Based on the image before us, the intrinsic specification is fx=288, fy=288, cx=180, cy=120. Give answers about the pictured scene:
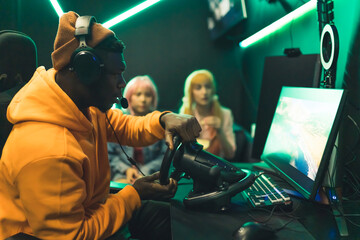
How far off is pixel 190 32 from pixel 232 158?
1.79 m

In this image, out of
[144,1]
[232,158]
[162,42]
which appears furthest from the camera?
[162,42]

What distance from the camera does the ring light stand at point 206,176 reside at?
3.02 ft

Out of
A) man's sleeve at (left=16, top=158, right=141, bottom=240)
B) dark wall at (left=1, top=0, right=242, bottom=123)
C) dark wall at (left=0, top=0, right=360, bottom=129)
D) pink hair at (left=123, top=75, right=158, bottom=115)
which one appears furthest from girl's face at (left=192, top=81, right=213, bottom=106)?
man's sleeve at (left=16, top=158, right=141, bottom=240)

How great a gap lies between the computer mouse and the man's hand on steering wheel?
1.14 feet

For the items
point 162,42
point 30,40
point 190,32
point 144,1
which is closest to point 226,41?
point 190,32

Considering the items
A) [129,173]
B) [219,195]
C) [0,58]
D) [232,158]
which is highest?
[0,58]

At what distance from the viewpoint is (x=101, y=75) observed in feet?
3.08

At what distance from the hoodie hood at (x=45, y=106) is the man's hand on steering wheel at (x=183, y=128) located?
32 centimetres

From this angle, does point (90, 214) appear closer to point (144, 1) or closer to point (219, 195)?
point (219, 195)

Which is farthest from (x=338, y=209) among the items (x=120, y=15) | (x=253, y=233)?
(x=120, y=15)

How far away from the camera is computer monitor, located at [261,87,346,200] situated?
33.3 inches

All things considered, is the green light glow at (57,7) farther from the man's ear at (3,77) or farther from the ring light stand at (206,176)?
the ring light stand at (206,176)

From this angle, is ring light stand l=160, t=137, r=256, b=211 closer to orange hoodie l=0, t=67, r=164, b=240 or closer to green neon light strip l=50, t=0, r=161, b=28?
orange hoodie l=0, t=67, r=164, b=240

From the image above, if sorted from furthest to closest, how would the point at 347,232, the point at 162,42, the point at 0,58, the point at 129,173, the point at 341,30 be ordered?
the point at 162,42 < the point at 129,173 < the point at 341,30 < the point at 0,58 < the point at 347,232
